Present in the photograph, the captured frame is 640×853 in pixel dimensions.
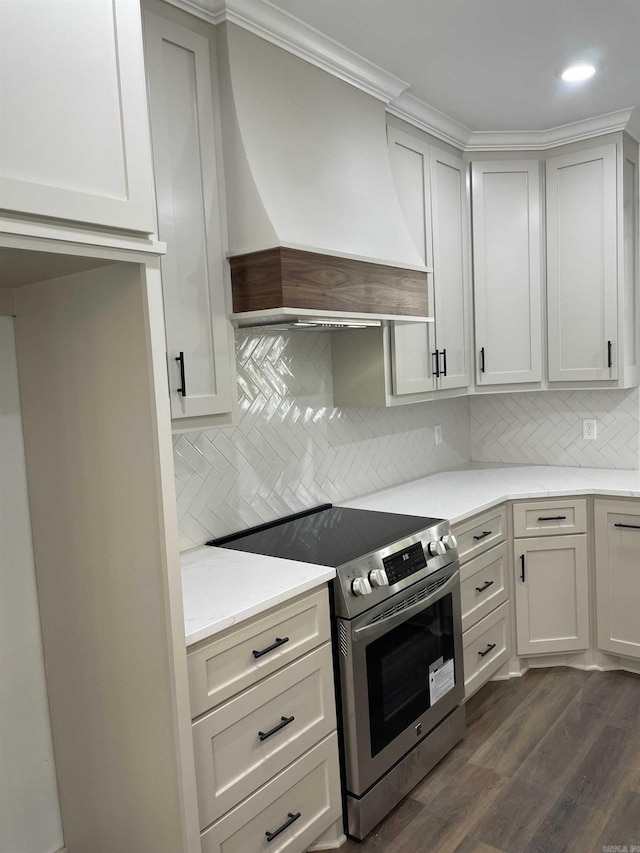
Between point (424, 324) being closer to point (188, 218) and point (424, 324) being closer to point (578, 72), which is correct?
point (578, 72)

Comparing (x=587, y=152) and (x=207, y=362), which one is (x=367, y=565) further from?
(x=587, y=152)

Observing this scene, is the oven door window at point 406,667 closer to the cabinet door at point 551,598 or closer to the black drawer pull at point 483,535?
the black drawer pull at point 483,535

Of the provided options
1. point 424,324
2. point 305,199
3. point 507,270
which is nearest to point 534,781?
point 424,324

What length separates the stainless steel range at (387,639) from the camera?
7.01ft

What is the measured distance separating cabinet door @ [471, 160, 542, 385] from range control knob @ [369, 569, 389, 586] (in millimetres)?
1624

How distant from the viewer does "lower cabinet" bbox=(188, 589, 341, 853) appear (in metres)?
→ 1.73

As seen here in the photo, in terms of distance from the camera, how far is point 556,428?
386 centimetres

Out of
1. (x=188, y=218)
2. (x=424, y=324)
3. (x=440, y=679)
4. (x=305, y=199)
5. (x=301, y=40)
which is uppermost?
(x=301, y=40)

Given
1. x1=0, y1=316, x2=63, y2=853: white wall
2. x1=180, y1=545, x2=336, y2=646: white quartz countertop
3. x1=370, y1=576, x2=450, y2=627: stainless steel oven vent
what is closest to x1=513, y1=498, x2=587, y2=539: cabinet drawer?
x1=370, y1=576, x2=450, y2=627: stainless steel oven vent

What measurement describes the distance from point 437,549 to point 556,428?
168cm

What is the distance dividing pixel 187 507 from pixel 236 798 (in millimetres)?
968

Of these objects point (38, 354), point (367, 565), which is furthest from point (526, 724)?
point (38, 354)

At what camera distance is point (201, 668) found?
5.58 feet

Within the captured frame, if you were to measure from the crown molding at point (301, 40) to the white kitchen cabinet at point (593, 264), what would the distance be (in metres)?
1.16
